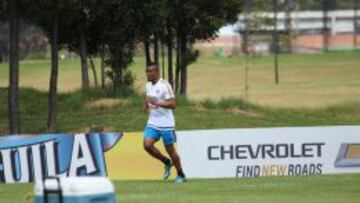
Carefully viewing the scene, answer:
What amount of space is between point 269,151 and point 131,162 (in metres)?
2.79

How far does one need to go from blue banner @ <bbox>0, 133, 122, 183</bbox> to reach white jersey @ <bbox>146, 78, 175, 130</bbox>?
3.99m

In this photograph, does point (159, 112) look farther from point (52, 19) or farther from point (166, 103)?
point (52, 19)

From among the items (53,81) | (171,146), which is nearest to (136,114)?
(53,81)

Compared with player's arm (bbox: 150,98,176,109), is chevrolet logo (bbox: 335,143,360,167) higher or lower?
lower

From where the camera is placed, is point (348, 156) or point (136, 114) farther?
point (136, 114)

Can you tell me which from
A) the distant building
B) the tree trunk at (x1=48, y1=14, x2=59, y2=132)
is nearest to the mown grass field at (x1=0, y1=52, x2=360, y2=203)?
the tree trunk at (x1=48, y1=14, x2=59, y2=132)

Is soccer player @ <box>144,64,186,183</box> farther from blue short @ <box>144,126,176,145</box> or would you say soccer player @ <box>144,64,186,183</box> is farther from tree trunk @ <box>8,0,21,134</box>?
tree trunk @ <box>8,0,21,134</box>

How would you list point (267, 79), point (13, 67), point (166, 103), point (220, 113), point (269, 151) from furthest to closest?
point (267, 79)
point (220, 113)
point (13, 67)
point (269, 151)
point (166, 103)

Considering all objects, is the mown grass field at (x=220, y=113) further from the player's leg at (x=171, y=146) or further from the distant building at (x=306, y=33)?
the distant building at (x=306, y=33)

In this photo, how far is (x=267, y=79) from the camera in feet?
233

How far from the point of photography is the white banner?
2073cm

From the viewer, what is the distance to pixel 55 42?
94.2 ft

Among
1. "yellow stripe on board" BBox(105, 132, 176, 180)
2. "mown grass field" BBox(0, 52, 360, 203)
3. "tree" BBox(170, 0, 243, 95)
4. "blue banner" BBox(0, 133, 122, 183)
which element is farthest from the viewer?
"tree" BBox(170, 0, 243, 95)

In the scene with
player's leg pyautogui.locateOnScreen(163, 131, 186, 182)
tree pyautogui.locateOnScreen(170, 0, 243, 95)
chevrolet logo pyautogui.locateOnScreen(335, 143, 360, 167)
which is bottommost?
chevrolet logo pyautogui.locateOnScreen(335, 143, 360, 167)
